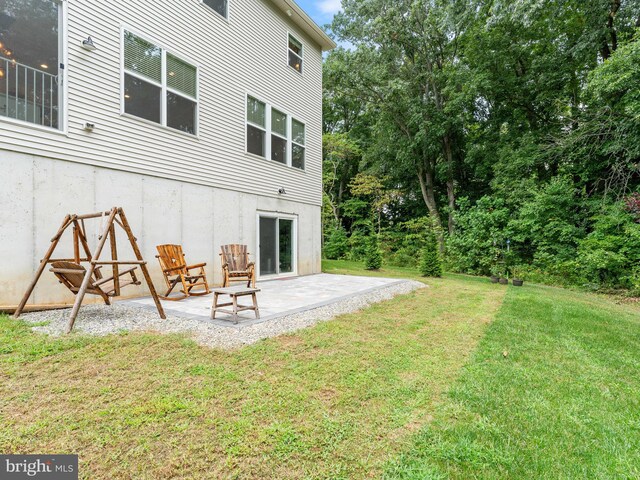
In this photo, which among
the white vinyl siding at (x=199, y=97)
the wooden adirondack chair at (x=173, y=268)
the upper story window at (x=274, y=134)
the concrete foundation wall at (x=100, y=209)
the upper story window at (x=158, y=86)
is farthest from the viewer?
the upper story window at (x=274, y=134)

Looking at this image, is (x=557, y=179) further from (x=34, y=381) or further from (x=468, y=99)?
(x=34, y=381)

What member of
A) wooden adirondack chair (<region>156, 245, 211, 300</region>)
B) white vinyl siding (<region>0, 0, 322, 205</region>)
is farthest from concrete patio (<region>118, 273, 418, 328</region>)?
white vinyl siding (<region>0, 0, 322, 205</region>)

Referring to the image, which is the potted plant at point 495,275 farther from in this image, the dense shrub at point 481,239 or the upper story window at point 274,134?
the upper story window at point 274,134

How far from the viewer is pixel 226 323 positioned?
3955 millimetres

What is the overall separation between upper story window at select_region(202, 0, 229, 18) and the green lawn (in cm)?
716

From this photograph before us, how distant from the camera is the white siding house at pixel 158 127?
4.50m

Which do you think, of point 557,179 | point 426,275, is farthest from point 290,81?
point 557,179

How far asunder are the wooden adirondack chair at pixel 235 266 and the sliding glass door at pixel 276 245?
3.84 ft

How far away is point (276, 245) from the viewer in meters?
8.70

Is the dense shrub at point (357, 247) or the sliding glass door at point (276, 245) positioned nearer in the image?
the sliding glass door at point (276, 245)

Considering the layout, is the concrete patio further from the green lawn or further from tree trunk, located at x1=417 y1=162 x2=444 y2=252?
tree trunk, located at x1=417 y1=162 x2=444 y2=252

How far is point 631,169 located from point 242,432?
1365 cm

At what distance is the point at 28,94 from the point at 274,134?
5.12m

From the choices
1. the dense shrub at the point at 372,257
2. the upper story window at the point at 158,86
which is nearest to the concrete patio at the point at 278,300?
the upper story window at the point at 158,86
